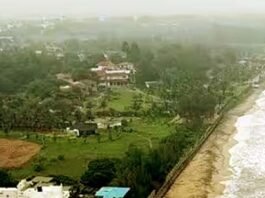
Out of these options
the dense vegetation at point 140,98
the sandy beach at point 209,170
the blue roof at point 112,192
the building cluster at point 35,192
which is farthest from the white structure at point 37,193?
the sandy beach at point 209,170

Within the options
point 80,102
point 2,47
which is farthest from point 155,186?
point 2,47

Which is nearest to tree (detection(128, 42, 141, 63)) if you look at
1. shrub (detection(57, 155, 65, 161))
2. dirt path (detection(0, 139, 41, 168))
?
dirt path (detection(0, 139, 41, 168))

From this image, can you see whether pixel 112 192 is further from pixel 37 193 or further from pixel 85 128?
pixel 85 128

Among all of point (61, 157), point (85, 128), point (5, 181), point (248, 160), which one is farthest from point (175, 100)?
point (5, 181)

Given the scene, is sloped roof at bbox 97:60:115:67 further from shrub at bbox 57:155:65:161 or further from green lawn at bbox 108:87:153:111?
shrub at bbox 57:155:65:161

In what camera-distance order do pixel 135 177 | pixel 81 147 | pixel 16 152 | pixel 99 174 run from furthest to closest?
1. pixel 81 147
2. pixel 16 152
3. pixel 99 174
4. pixel 135 177

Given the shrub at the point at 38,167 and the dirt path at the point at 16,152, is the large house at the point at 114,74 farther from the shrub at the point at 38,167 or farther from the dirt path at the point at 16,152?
the shrub at the point at 38,167

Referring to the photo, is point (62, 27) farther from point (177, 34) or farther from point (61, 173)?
point (61, 173)
